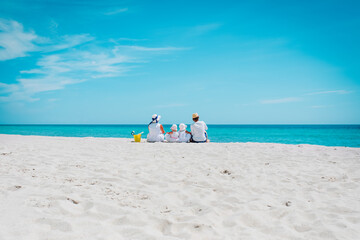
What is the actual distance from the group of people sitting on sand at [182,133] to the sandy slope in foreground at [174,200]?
5.38m

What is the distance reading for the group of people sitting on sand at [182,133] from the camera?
36.6ft

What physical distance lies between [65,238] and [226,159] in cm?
475

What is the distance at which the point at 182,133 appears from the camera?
1143cm

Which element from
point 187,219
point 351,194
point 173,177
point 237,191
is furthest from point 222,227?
point 351,194

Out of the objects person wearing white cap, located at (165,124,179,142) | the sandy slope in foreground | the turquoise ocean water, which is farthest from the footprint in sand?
the turquoise ocean water

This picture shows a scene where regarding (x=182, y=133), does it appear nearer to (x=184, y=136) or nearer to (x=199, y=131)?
(x=184, y=136)

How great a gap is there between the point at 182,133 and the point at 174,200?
7990mm

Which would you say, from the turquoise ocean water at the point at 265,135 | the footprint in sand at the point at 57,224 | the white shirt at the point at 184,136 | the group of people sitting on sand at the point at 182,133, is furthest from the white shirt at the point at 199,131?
the footprint in sand at the point at 57,224

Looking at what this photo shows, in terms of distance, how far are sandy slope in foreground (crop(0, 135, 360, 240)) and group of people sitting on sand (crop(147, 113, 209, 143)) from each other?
5.38 meters

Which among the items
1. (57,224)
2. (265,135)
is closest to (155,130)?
(57,224)

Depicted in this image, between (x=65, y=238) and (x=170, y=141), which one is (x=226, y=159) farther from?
(x=170, y=141)

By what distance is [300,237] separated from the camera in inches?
99.0

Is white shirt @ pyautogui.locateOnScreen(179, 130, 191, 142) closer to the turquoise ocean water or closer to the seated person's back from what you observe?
the seated person's back

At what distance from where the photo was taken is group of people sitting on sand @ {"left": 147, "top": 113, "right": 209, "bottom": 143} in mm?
11148
